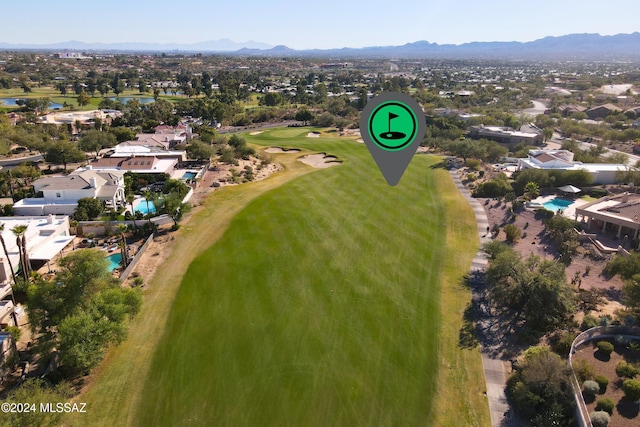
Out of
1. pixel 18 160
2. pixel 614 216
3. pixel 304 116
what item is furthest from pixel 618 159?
pixel 18 160

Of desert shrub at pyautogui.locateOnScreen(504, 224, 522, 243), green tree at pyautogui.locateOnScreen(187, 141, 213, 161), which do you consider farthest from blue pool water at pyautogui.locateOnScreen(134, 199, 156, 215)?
desert shrub at pyautogui.locateOnScreen(504, 224, 522, 243)

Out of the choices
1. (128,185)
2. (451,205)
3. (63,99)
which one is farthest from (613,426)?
(63,99)

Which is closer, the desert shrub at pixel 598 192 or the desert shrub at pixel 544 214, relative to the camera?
the desert shrub at pixel 544 214

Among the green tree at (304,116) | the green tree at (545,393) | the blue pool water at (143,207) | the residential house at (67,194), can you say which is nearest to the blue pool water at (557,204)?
the green tree at (545,393)

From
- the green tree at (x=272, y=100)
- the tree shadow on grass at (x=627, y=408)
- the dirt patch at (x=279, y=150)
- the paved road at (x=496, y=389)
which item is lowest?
the paved road at (x=496, y=389)

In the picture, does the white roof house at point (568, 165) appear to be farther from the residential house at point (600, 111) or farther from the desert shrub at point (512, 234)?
the residential house at point (600, 111)

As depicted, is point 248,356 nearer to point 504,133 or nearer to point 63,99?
point 504,133

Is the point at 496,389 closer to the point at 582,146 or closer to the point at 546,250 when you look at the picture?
the point at 546,250
